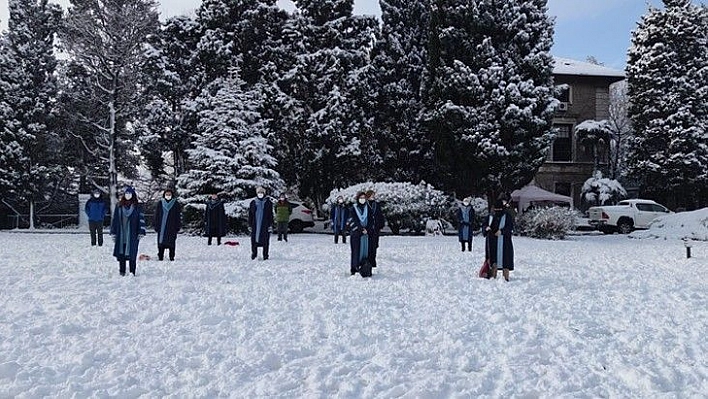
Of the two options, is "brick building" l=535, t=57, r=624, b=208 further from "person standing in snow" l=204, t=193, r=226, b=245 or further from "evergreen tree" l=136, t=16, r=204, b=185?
"person standing in snow" l=204, t=193, r=226, b=245

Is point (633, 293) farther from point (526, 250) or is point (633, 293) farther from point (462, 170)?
point (462, 170)

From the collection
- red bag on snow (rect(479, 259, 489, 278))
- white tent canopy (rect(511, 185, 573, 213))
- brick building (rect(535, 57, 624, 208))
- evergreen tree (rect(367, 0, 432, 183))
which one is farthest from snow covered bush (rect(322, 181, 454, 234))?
brick building (rect(535, 57, 624, 208))

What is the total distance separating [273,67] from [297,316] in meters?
27.3

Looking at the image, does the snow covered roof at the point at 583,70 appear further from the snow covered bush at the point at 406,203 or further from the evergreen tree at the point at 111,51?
the evergreen tree at the point at 111,51

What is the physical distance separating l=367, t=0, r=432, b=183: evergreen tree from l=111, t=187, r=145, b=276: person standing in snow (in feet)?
69.7

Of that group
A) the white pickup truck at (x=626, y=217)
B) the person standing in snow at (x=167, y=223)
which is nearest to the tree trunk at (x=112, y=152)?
the person standing in snow at (x=167, y=223)

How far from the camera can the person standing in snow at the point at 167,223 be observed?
1502 cm

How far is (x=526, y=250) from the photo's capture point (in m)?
19.4

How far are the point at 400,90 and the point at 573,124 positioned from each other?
1697 cm

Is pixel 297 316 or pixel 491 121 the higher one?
pixel 491 121

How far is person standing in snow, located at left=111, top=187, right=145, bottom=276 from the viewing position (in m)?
12.0

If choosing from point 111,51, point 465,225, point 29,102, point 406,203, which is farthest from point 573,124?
point 29,102

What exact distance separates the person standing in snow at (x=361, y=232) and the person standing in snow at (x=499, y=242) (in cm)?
212

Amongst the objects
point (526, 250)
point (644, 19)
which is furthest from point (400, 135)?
point (644, 19)
